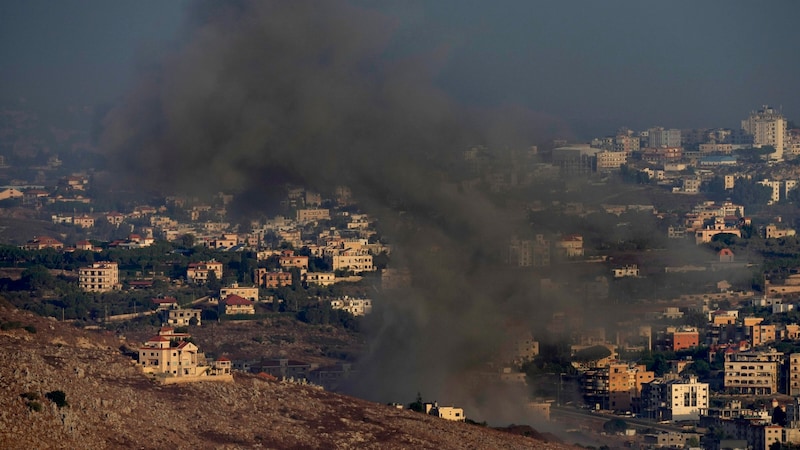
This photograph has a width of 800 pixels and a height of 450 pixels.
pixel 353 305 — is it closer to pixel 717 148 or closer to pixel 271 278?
pixel 271 278

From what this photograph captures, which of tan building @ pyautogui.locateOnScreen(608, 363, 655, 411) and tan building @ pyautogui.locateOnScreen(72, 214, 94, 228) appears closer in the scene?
tan building @ pyautogui.locateOnScreen(608, 363, 655, 411)

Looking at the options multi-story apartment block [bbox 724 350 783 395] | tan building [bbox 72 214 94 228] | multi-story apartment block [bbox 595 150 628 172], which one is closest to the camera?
multi-story apartment block [bbox 724 350 783 395]

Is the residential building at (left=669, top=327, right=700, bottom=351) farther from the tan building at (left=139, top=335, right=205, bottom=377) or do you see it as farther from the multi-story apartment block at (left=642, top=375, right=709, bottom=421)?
the tan building at (left=139, top=335, right=205, bottom=377)

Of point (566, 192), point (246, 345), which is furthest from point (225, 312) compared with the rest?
point (566, 192)

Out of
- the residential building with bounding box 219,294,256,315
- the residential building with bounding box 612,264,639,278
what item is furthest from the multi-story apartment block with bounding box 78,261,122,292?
the residential building with bounding box 612,264,639,278

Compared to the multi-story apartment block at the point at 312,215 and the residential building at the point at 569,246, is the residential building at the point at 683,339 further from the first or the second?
the multi-story apartment block at the point at 312,215

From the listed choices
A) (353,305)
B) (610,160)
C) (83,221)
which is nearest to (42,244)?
(83,221)

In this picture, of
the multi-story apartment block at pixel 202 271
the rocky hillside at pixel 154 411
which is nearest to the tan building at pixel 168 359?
the rocky hillside at pixel 154 411

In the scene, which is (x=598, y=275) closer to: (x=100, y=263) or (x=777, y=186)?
(x=100, y=263)
